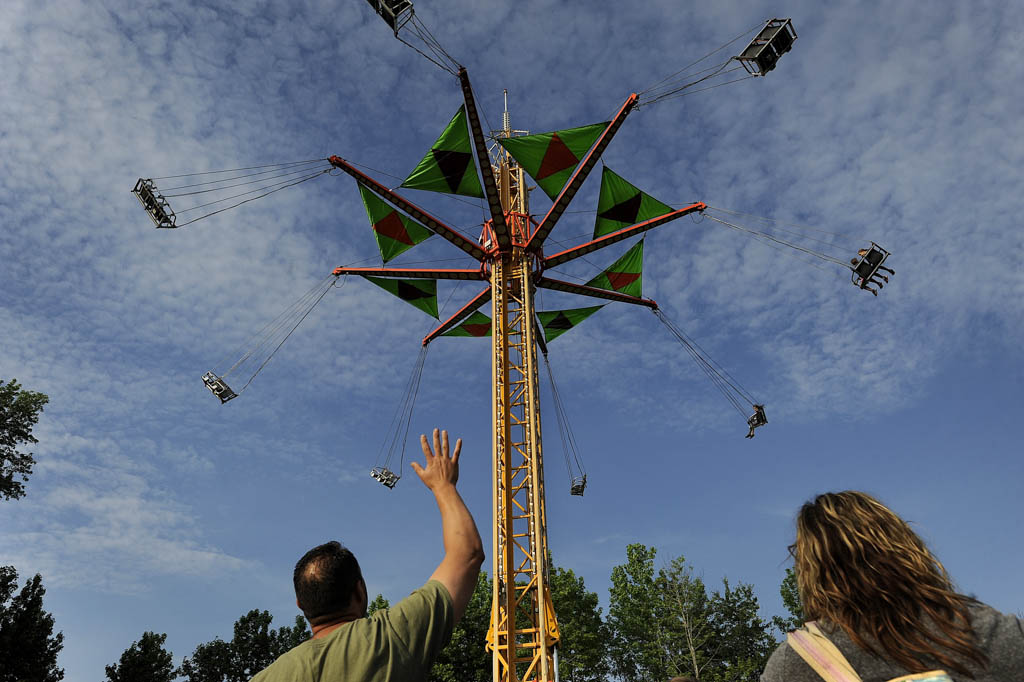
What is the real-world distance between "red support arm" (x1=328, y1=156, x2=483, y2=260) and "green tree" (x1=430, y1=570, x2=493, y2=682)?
20821mm

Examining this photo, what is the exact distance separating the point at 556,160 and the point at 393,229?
4953mm

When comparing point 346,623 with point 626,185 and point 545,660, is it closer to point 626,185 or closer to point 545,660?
point 545,660

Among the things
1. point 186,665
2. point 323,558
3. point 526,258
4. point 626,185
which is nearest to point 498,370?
point 526,258

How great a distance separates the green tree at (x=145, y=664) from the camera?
3294 centimetres

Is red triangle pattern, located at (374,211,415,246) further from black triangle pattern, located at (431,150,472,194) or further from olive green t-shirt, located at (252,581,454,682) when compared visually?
olive green t-shirt, located at (252,581,454,682)

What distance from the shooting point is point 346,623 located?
7.50 feet

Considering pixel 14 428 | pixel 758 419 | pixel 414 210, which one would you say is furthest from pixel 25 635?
pixel 758 419

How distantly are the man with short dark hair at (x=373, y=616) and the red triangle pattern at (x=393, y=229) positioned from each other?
56.0 ft

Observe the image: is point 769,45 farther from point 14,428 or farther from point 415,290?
point 14,428

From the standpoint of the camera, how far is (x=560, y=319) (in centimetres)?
2381

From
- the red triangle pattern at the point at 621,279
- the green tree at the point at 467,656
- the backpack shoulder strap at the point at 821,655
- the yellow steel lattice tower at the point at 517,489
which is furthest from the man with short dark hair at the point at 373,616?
the green tree at the point at 467,656

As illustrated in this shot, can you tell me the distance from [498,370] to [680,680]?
14238mm

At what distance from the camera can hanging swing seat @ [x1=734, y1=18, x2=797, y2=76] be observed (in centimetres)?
1494

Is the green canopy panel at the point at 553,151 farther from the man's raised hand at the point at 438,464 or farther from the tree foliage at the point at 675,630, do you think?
the tree foliage at the point at 675,630
